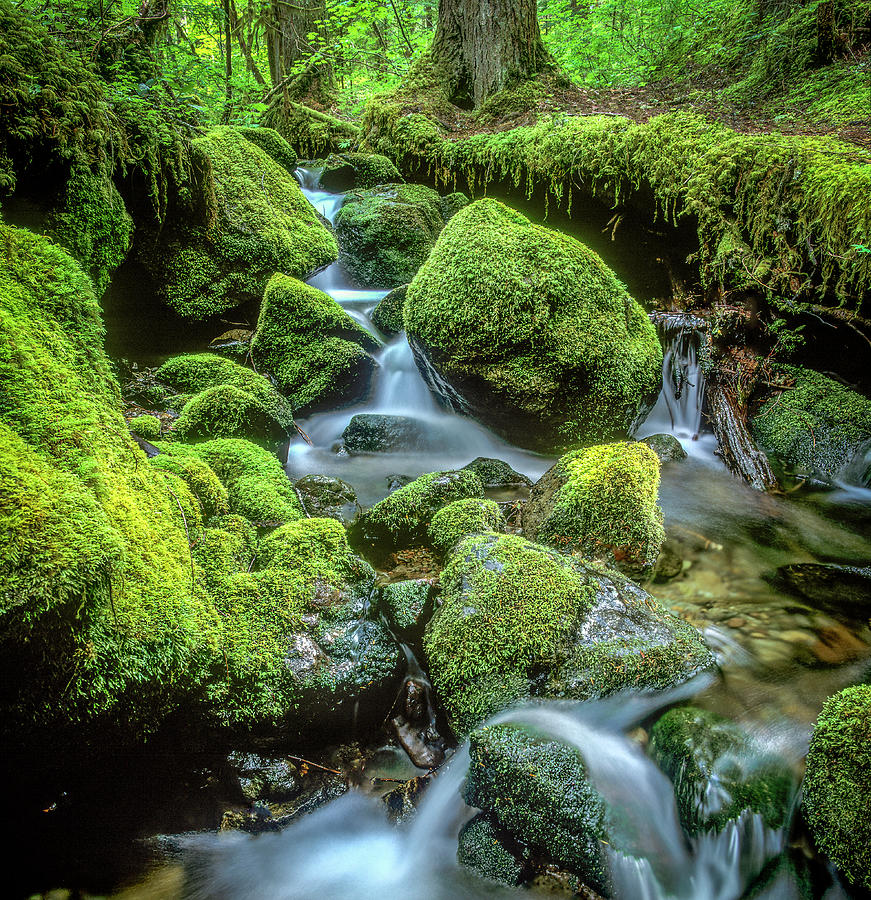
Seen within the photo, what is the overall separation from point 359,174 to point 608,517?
25.8 feet

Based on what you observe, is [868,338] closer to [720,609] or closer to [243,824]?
[720,609]

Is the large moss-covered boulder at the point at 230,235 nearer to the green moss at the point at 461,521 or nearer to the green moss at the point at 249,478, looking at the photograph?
the green moss at the point at 249,478

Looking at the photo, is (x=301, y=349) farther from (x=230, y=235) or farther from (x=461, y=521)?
(x=461, y=521)

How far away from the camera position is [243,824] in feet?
7.26

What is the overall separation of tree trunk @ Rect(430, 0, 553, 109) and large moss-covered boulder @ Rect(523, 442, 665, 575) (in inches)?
327

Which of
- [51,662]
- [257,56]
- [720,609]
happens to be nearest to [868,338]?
[720,609]

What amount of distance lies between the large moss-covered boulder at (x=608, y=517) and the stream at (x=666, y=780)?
32 cm

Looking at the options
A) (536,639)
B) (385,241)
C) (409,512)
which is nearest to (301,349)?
(385,241)

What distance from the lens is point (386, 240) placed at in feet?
25.1

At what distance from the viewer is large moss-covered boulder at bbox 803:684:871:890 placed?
1943 millimetres

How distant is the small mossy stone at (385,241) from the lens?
25.2ft

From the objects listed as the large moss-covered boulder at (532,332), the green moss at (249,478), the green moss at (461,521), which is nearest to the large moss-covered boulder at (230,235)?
the large moss-covered boulder at (532,332)

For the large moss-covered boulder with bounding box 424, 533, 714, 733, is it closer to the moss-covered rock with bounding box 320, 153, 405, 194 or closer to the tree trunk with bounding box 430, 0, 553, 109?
the moss-covered rock with bounding box 320, 153, 405, 194

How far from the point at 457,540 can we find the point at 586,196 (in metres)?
5.37
